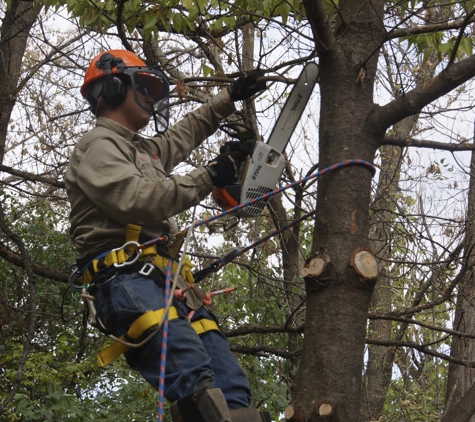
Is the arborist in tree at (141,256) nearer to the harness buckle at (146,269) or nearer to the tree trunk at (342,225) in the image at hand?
the harness buckle at (146,269)

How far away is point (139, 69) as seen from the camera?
2.90 meters

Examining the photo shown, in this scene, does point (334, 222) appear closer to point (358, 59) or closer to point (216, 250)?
point (358, 59)

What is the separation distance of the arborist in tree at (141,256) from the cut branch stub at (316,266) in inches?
18.7

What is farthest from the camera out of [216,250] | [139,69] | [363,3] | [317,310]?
[216,250]

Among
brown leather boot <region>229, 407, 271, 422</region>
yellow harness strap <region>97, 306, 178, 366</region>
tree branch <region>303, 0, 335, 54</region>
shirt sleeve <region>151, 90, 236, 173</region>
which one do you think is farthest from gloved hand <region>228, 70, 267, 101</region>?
brown leather boot <region>229, 407, 271, 422</region>

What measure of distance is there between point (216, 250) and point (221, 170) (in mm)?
3539

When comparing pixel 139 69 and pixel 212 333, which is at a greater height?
pixel 139 69

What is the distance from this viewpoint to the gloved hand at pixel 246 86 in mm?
3131

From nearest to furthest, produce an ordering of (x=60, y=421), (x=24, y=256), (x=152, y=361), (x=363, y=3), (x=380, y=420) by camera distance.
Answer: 1. (x=152, y=361)
2. (x=363, y=3)
3. (x=24, y=256)
4. (x=60, y=421)
5. (x=380, y=420)

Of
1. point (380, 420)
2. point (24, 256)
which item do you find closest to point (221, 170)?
point (24, 256)

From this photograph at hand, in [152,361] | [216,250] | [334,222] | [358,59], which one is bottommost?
[152,361]

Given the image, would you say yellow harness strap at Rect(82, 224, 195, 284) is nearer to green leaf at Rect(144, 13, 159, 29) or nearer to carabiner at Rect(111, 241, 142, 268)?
carabiner at Rect(111, 241, 142, 268)

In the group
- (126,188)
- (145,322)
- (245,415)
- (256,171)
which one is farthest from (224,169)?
(245,415)

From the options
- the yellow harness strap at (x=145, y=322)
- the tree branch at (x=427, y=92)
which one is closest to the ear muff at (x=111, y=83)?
the yellow harness strap at (x=145, y=322)
